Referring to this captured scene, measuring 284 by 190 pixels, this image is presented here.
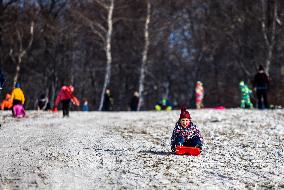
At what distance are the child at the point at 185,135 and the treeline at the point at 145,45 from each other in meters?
21.1

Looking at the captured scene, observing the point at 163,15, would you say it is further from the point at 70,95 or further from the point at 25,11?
the point at 70,95

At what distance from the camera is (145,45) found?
117 feet

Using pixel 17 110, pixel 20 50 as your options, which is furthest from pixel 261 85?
pixel 20 50

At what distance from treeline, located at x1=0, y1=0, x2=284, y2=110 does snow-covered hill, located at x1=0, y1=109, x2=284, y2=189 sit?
1807 cm

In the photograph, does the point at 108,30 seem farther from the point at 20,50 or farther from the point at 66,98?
the point at 66,98

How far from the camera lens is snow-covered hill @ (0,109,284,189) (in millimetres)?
8383

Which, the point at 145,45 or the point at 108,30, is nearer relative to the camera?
the point at 108,30

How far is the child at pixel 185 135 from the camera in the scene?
1098cm

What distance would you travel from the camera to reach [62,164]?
9.34m

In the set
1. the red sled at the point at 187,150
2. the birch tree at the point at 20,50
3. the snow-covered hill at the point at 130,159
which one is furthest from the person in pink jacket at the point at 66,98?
the birch tree at the point at 20,50

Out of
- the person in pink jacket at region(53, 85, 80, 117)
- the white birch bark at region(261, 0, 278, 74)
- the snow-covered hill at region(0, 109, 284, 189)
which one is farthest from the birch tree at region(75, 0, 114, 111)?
the snow-covered hill at region(0, 109, 284, 189)

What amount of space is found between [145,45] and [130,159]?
25816 mm

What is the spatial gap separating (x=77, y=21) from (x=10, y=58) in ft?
20.1

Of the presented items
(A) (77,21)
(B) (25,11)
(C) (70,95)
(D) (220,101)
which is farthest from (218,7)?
(C) (70,95)
